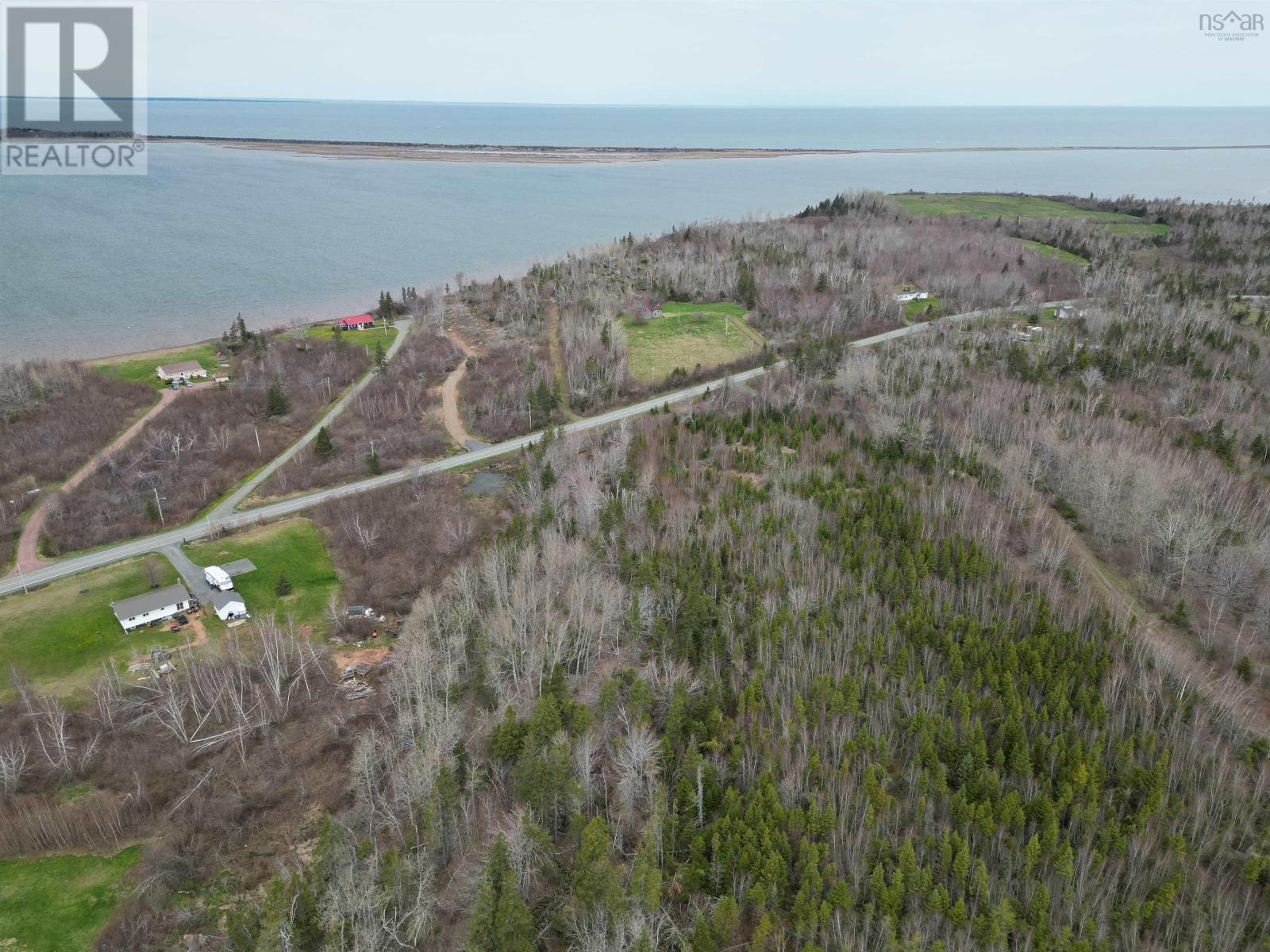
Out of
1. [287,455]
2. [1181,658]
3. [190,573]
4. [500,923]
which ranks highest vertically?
[287,455]

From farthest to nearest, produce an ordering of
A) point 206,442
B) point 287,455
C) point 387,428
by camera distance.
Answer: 1. point 387,428
2. point 206,442
3. point 287,455

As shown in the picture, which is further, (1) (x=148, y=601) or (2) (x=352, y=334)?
(2) (x=352, y=334)

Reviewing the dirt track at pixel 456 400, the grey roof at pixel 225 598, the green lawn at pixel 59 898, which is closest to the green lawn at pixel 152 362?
the dirt track at pixel 456 400

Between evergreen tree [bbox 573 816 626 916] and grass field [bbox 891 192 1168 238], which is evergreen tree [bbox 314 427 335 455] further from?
grass field [bbox 891 192 1168 238]

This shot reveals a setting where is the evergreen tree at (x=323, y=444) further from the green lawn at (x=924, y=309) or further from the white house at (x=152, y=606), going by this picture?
the green lawn at (x=924, y=309)

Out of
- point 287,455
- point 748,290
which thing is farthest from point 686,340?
point 287,455

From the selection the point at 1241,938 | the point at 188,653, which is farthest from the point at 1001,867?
the point at 188,653

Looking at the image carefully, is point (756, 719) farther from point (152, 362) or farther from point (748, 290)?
point (152, 362)
